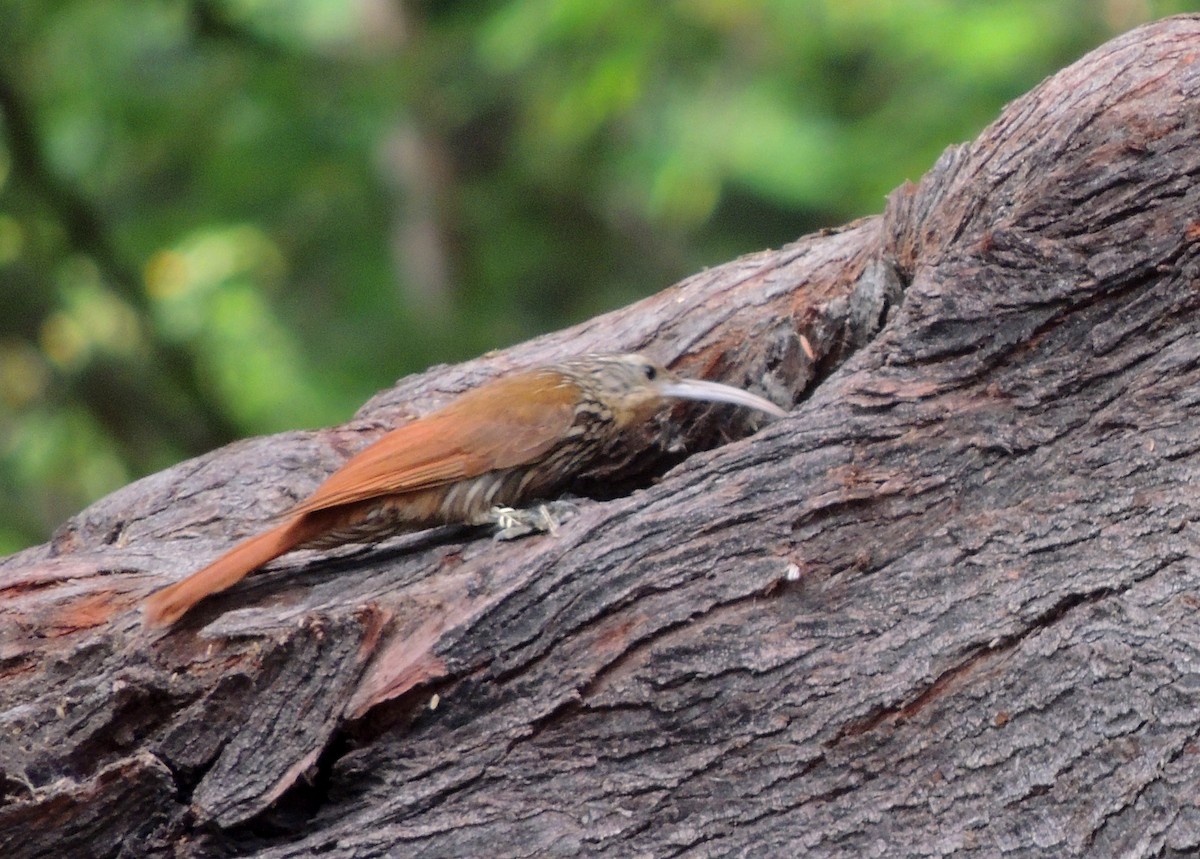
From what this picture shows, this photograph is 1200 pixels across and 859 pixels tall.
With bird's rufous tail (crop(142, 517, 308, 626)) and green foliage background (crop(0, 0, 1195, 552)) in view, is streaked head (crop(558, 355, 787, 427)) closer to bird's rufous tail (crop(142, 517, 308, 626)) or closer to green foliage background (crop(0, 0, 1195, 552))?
bird's rufous tail (crop(142, 517, 308, 626))

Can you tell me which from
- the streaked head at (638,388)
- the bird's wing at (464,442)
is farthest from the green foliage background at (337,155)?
the bird's wing at (464,442)

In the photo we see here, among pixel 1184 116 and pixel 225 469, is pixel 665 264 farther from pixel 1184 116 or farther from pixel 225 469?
pixel 1184 116

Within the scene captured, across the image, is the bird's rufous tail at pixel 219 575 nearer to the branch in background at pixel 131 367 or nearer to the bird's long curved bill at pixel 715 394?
the bird's long curved bill at pixel 715 394

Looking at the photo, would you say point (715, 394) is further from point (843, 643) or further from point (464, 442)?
point (843, 643)

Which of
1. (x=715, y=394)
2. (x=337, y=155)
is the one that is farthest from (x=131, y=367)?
(x=715, y=394)

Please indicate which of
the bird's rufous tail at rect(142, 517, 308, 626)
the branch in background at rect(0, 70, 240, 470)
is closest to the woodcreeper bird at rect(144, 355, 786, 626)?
the bird's rufous tail at rect(142, 517, 308, 626)
